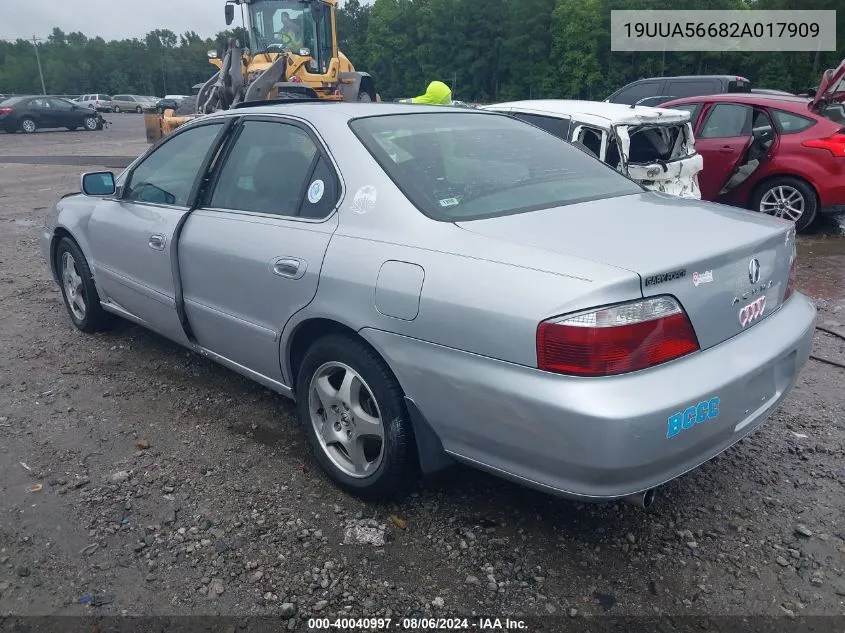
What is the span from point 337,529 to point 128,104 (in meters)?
59.8

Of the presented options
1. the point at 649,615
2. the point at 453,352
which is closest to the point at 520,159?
the point at 453,352

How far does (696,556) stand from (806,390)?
1.84 meters

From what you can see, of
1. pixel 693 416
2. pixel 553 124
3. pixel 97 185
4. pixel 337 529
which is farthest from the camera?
pixel 553 124

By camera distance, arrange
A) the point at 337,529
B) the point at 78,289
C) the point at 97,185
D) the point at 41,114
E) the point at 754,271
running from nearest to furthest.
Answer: the point at 754,271 → the point at 337,529 → the point at 97,185 → the point at 78,289 → the point at 41,114

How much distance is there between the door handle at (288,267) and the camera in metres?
2.88

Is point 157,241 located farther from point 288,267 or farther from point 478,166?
point 478,166

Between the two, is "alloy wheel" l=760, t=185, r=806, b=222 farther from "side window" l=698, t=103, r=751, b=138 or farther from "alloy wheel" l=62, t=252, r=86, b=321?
"alloy wheel" l=62, t=252, r=86, b=321

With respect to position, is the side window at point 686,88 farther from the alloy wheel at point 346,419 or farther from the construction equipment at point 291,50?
the alloy wheel at point 346,419

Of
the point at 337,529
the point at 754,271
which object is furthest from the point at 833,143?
the point at 337,529

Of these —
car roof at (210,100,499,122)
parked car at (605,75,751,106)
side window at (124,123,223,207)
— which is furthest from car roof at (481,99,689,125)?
parked car at (605,75,751,106)

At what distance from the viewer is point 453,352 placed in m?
2.32

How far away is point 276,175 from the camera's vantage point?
328 cm

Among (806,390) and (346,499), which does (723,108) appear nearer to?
(806,390)

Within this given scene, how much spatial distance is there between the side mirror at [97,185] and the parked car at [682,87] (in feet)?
33.8
